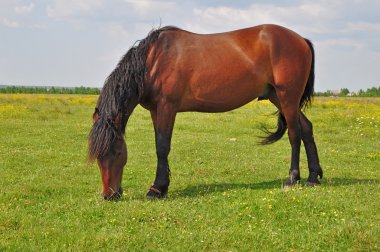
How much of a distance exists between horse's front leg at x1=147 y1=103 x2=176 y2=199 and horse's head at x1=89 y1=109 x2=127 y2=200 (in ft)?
2.05

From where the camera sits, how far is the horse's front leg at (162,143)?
25.0 ft

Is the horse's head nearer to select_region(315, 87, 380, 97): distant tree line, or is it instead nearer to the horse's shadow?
the horse's shadow

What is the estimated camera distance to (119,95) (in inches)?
288

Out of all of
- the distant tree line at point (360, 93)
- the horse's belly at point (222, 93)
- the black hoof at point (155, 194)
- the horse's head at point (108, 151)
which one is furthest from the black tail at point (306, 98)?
the distant tree line at point (360, 93)

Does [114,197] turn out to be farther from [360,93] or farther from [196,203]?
[360,93]

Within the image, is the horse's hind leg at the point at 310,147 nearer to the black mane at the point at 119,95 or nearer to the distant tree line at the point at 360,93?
the black mane at the point at 119,95

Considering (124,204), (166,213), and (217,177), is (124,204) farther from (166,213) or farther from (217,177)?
(217,177)

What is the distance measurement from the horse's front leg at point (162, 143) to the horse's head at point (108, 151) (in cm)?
63

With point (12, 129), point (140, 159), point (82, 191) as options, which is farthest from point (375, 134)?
point (12, 129)

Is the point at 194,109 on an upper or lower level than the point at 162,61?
lower

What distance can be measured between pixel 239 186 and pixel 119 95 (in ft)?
9.82

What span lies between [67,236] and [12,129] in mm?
13759

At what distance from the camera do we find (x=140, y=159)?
492 inches

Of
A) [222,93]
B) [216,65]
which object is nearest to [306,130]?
[222,93]
